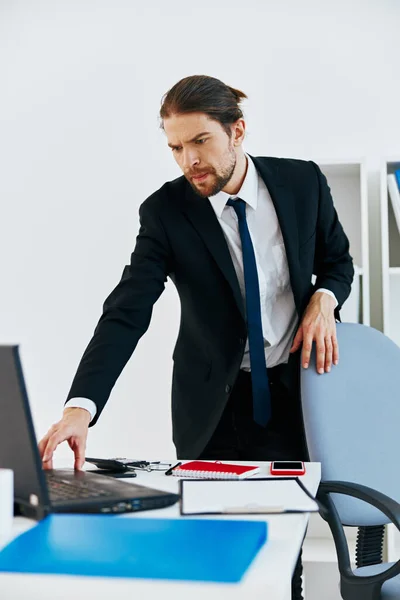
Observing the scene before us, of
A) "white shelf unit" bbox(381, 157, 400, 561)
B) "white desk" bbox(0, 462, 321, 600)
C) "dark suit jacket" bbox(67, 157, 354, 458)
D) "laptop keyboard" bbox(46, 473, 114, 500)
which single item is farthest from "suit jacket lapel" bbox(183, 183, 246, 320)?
"white desk" bbox(0, 462, 321, 600)

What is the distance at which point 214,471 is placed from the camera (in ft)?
5.05

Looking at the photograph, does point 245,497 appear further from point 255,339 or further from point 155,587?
point 255,339

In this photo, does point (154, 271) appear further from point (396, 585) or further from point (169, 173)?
point (169, 173)

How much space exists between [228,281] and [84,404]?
557 millimetres

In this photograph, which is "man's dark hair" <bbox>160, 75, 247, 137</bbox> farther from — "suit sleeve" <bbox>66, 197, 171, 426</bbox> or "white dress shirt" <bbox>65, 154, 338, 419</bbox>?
"suit sleeve" <bbox>66, 197, 171, 426</bbox>

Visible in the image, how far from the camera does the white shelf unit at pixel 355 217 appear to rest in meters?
2.88

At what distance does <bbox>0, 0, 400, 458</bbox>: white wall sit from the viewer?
325 cm

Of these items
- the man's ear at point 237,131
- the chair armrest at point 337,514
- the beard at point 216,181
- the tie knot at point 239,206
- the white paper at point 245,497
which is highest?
the man's ear at point 237,131

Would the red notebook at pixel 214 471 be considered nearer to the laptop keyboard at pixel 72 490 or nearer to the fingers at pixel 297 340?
the laptop keyboard at pixel 72 490

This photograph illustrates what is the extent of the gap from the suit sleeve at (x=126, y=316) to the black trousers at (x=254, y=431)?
33cm

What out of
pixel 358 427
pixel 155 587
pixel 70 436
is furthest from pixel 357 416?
pixel 155 587

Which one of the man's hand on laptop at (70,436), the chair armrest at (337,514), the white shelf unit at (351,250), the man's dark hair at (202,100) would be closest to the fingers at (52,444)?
the man's hand on laptop at (70,436)

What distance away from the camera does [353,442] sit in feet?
6.20

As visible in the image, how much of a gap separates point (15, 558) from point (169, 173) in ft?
8.72
